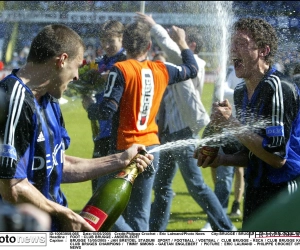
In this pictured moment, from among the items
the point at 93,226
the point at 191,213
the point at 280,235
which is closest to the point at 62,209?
the point at 93,226

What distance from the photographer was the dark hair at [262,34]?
9.66ft

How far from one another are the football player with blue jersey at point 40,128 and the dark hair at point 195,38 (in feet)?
7.16

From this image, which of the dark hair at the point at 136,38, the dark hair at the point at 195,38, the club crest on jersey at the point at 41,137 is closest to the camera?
the club crest on jersey at the point at 41,137

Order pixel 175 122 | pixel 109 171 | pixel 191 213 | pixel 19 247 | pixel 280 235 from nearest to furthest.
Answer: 1. pixel 19 247
2. pixel 280 235
3. pixel 109 171
4. pixel 175 122
5. pixel 191 213

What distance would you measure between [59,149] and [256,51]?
0.99m

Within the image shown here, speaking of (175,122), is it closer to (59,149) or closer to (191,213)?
(191,213)

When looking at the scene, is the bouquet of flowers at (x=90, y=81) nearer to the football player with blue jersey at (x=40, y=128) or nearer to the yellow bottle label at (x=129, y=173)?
the football player with blue jersey at (x=40, y=128)

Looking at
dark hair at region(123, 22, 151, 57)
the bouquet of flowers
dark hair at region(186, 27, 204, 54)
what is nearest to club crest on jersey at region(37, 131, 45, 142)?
dark hair at region(123, 22, 151, 57)

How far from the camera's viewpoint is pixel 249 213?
3035mm

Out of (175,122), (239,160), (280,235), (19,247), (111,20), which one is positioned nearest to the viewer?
(19,247)

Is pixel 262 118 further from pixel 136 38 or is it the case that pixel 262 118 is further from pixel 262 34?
pixel 136 38

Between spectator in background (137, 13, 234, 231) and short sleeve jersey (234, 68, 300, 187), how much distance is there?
1.56 m

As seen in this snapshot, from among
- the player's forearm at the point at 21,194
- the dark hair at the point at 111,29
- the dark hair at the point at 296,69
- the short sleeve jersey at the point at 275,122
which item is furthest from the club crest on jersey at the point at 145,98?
the player's forearm at the point at 21,194

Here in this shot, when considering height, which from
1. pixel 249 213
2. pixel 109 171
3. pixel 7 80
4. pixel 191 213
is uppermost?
pixel 7 80
